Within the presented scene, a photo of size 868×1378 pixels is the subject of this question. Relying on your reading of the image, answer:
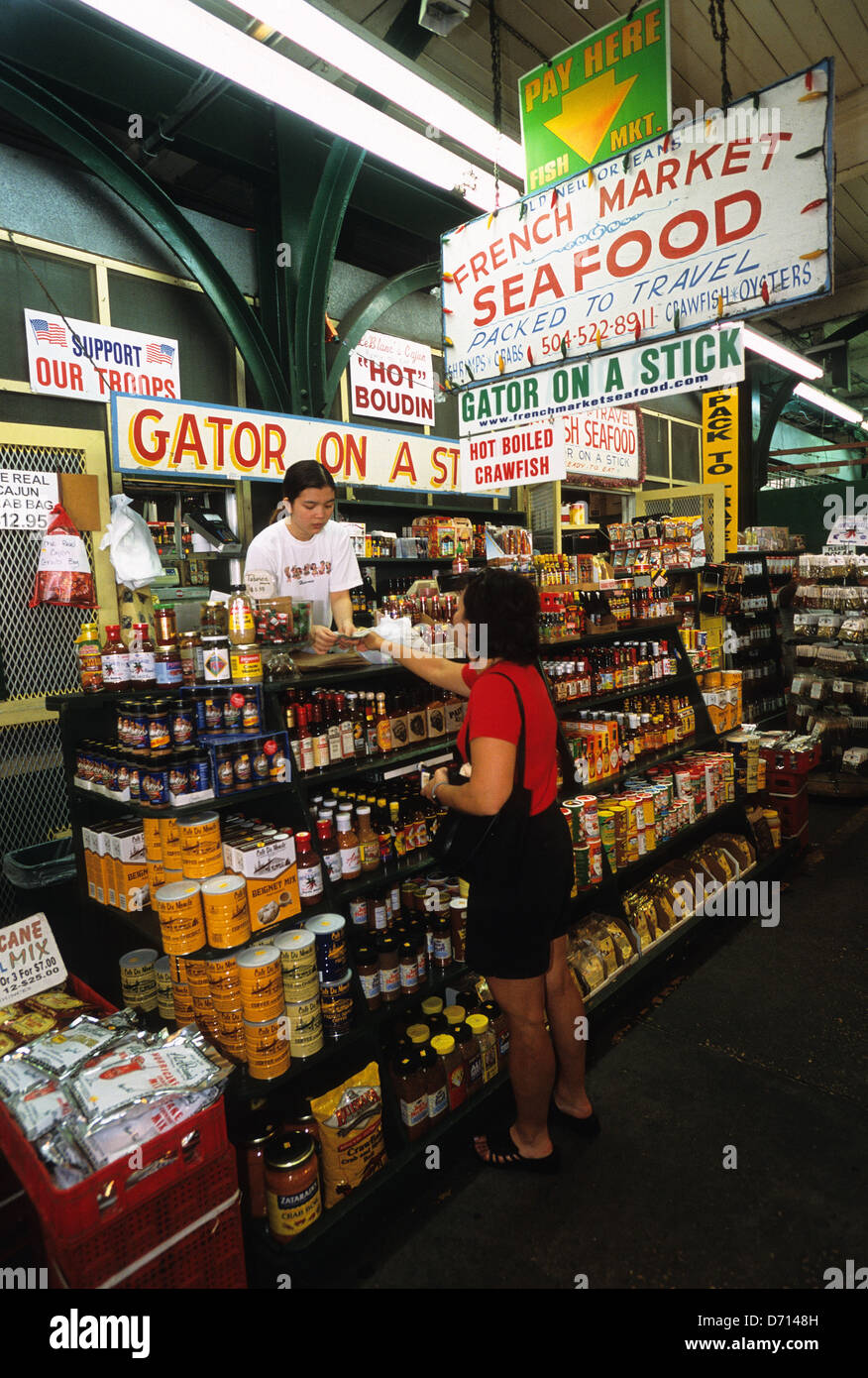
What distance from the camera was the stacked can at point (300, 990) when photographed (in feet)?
7.27

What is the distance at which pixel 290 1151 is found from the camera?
2.11 meters

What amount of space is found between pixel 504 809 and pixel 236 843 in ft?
2.87

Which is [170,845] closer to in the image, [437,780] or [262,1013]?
[262,1013]

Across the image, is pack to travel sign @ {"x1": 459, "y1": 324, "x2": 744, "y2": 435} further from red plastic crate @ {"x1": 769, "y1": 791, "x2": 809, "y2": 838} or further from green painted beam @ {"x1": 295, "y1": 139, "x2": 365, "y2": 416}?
red plastic crate @ {"x1": 769, "y1": 791, "x2": 809, "y2": 838}

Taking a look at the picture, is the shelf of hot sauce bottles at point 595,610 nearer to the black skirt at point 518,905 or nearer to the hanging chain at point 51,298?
the black skirt at point 518,905

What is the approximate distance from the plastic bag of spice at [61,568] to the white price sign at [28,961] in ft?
6.45

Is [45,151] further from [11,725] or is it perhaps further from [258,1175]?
[258,1175]

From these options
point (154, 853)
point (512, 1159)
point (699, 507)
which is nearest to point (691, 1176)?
point (512, 1159)

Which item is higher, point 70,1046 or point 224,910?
point 224,910

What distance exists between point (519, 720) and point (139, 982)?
1598 mm

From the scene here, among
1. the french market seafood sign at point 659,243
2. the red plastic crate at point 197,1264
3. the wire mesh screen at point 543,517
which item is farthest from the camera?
the wire mesh screen at point 543,517

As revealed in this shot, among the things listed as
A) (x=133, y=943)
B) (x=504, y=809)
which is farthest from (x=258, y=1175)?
(x=504, y=809)

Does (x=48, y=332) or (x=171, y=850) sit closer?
(x=171, y=850)

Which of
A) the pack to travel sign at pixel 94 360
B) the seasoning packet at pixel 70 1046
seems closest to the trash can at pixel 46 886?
the seasoning packet at pixel 70 1046
